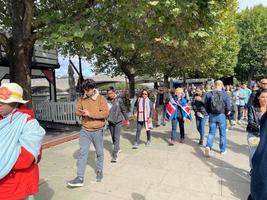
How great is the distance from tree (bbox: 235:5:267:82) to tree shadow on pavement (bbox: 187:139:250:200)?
130 feet

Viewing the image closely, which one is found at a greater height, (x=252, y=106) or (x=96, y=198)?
(x=252, y=106)

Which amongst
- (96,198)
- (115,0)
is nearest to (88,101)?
(96,198)

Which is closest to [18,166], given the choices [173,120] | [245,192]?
[245,192]

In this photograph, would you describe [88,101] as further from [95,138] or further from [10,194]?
[10,194]

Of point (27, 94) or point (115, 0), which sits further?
point (27, 94)

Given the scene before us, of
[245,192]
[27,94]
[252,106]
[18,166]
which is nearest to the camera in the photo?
[18,166]

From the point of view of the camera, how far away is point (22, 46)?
8.65 m

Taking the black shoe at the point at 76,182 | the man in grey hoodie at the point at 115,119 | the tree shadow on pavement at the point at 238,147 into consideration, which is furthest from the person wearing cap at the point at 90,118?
the tree shadow on pavement at the point at 238,147

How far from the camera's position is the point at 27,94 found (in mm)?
8922

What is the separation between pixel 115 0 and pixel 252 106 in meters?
3.78

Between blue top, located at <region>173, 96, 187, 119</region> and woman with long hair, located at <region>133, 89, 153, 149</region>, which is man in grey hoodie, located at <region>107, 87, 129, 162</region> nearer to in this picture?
woman with long hair, located at <region>133, 89, 153, 149</region>

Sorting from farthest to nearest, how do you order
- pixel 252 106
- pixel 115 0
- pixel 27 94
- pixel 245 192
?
pixel 27 94 → pixel 115 0 → pixel 252 106 → pixel 245 192

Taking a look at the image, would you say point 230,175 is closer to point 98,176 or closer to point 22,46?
point 98,176

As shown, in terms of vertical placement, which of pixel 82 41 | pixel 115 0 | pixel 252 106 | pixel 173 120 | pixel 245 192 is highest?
pixel 115 0
